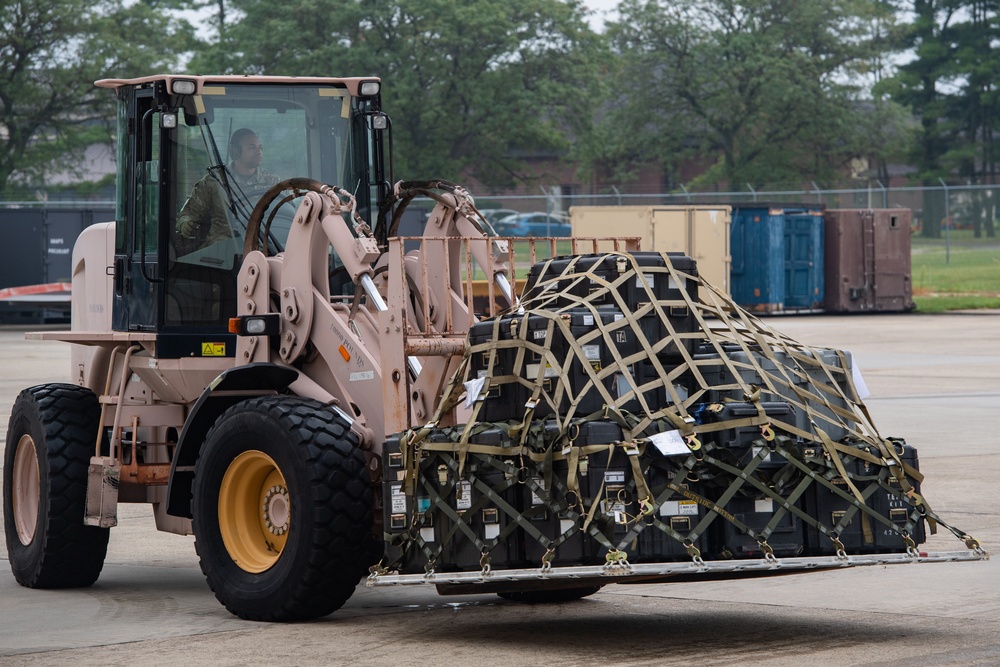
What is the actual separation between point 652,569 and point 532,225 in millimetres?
Result: 47022

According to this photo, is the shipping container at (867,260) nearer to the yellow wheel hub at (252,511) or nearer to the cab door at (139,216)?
the cab door at (139,216)

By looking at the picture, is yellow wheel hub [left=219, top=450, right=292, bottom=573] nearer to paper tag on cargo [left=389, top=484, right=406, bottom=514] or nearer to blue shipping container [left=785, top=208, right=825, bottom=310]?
paper tag on cargo [left=389, top=484, right=406, bottom=514]

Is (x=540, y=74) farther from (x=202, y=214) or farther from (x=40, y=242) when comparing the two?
(x=202, y=214)

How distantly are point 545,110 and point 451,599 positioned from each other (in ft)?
174

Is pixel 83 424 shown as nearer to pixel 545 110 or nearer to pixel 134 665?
pixel 134 665

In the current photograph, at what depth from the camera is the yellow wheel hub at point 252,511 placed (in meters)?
8.04

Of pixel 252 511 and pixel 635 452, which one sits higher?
pixel 635 452

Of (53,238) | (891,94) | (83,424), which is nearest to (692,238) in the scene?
(53,238)

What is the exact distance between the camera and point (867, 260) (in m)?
38.0

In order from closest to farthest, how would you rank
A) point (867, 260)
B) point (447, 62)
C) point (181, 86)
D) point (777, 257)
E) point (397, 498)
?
point (397, 498)
point (181, 86)
point (777, 257)
point (867, 260)
point (447, 62)

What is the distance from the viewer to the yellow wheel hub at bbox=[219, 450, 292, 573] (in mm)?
8039

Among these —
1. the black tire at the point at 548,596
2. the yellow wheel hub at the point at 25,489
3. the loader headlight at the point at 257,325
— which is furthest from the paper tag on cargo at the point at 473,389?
the yellow wheel hub at the point at 25,489

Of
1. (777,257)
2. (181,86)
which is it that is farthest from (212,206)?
(777,257)

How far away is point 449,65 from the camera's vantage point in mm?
59312
